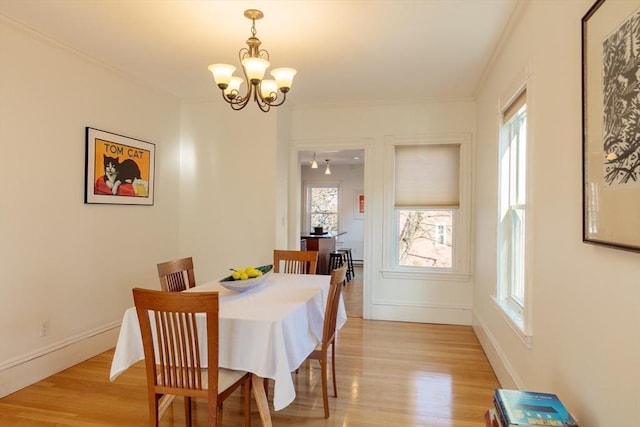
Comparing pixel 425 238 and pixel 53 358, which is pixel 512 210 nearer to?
pixel 425 238

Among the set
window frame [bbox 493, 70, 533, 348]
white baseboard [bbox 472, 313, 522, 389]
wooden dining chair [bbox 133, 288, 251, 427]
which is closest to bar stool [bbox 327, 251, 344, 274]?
white baseboard [bbox 472, 313, 522, 389]

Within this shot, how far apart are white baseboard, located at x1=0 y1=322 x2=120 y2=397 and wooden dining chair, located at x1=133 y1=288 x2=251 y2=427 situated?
162 centimetres

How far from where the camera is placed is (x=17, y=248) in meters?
2.83

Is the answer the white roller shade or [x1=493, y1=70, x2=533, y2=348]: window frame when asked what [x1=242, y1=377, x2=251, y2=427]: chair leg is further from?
the white roller shade

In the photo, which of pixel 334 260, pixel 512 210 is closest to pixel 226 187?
pixel 512 210

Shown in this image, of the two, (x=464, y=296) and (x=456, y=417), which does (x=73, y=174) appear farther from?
(x=464, y=296)

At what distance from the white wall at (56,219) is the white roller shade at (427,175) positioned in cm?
298

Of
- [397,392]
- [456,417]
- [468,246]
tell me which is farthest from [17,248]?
[468,246]

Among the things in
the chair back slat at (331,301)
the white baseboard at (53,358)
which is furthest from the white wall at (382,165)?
the white baseboard at (53,358)

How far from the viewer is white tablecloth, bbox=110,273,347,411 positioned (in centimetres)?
192

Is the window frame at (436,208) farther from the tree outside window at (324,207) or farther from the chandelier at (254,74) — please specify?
the tree outside window at (324,207)

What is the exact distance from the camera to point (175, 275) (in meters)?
2.86

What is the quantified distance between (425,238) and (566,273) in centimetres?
306

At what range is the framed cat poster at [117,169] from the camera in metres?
3.41
